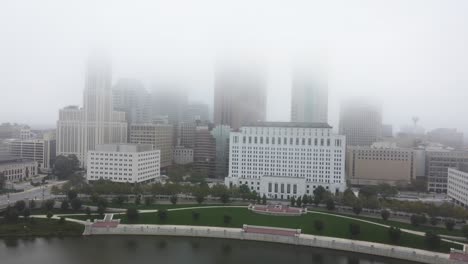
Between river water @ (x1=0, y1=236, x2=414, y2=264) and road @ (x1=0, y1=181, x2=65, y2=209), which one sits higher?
road @ (x1=0, y1=181, x2=65, y2=209)

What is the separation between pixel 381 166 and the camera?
47.7m

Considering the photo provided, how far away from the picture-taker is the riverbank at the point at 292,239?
2111cm

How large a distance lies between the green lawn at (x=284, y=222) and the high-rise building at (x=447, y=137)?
165ft

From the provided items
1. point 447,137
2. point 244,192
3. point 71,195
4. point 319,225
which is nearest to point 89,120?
point 71,195

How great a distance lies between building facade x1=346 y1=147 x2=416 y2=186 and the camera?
4700 cm

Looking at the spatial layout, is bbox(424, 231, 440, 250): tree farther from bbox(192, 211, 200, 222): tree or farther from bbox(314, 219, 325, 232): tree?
bbox(192, 211, 200, 222): tree

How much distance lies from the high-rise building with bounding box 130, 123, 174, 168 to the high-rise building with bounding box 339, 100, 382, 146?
3333cm

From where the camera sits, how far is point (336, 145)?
3834cm

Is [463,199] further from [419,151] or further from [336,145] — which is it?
[419,151]

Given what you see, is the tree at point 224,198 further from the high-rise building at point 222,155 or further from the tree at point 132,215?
the high-rise building at point 222,155

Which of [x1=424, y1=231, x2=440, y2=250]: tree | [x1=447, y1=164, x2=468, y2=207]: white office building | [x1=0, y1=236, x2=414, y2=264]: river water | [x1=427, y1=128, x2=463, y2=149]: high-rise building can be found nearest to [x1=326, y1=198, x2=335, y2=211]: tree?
[x1=0, y1=236, x2=414, y2=264]: river water

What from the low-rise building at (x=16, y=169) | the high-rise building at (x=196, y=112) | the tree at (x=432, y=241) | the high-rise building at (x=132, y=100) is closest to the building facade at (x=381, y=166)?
the tree at (x=432, y=241)

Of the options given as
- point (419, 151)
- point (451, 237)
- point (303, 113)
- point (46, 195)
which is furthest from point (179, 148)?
point (451, 237)

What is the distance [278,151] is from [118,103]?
50694mm
